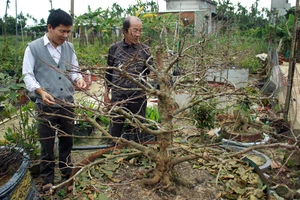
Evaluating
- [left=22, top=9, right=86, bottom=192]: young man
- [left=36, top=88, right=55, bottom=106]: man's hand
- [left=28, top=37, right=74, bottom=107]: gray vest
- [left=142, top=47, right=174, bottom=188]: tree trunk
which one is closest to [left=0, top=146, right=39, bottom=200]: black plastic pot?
[left=22, top=9, right=86, bottom=192]: young man

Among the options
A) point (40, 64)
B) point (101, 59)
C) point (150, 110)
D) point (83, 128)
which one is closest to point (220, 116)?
point (150, 110)

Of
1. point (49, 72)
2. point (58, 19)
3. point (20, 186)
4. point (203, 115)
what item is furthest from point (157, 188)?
point (203, 115)

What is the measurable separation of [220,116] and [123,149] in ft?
8.60

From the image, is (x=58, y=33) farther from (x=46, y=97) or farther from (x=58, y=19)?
(x=46, y=97)

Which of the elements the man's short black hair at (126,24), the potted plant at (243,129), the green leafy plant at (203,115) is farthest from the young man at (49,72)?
the potted plant at (243,129)

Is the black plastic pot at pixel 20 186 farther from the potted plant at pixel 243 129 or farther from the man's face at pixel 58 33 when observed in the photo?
the potted plant at pixel 243 129

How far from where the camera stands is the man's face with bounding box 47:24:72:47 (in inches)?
105

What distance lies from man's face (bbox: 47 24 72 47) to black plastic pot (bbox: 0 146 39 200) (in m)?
1.01

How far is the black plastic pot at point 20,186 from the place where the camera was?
6.66 ft

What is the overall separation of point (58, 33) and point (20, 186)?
4.30 ft

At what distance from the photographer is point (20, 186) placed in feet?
7.29

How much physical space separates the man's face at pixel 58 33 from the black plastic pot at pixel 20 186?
1.01m

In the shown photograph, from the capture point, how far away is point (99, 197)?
2.16m

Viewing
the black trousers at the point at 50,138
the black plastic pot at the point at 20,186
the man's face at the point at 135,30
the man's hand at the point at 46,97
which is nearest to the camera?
the black plastic pot at the point at 20,186
